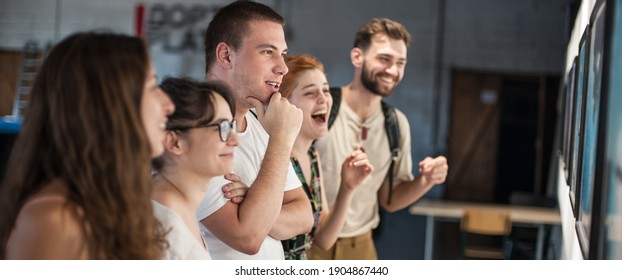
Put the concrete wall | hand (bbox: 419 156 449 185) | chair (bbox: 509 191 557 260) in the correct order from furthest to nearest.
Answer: the concrete wall
chair (bbox: 509 191 557 260)
hand (bbox: 419 156 449 185)

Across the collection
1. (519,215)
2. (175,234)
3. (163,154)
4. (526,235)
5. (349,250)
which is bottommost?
(526,235)

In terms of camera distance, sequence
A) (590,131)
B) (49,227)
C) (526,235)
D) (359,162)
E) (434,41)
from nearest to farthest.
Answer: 1. (49,227)
2. (590,131)
3. (359,162)
4. (526,235)
5. (434,41)

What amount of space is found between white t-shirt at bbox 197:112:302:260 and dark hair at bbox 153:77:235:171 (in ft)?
1.05

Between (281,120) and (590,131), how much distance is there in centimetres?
85

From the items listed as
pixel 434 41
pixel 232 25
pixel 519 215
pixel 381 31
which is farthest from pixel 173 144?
pixel 434 41

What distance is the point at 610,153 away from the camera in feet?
5.84

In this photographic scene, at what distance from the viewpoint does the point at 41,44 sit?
345 inches

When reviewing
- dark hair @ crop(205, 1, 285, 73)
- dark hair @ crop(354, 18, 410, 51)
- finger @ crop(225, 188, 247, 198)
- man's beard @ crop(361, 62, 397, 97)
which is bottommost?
finger @ crop(225, 188, 247, 198)

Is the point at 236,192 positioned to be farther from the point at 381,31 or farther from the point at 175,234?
the point at 381,31

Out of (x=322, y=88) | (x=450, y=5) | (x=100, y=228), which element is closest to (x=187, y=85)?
(x=100, y=228)

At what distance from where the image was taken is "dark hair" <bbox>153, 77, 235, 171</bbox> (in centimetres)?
165

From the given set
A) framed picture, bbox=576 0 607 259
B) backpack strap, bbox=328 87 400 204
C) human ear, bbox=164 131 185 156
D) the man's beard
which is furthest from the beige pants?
human ear, bbox=164 131 185 156

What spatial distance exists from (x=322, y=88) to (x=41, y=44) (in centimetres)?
660

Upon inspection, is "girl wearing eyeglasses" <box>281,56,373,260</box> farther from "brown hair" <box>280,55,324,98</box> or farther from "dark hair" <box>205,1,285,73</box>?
"dark hair" <box>205,1,285,73</box>
